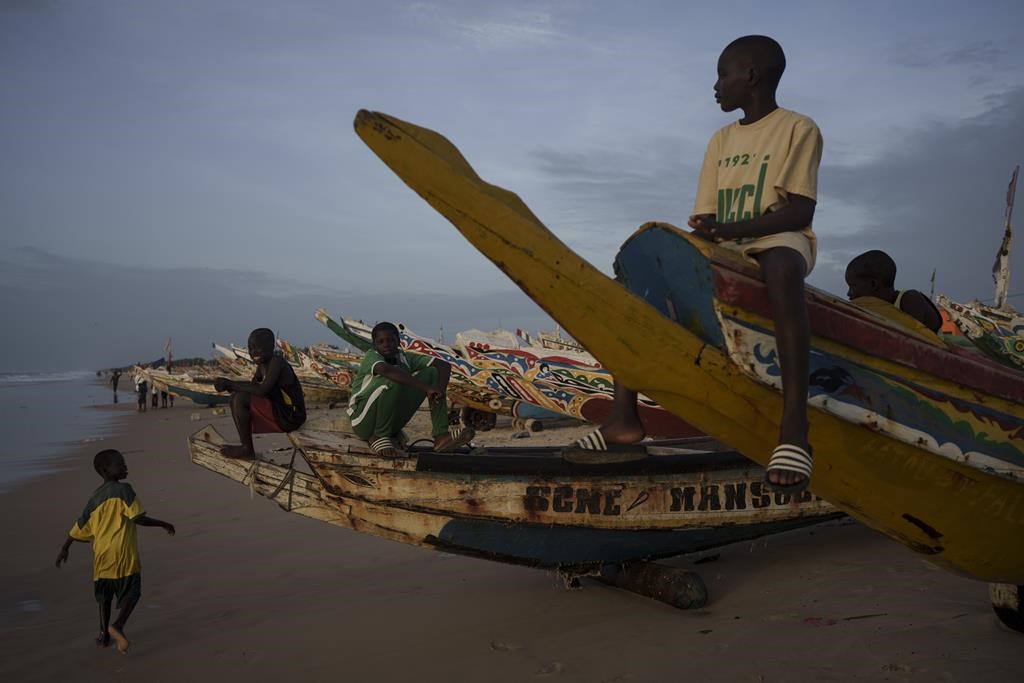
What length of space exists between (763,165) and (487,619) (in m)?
3.43

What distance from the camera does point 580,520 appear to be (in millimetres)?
→ 4602

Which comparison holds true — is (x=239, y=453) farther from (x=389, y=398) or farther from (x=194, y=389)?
(x=194, y=389)

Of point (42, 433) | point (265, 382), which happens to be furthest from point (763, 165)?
point (42, 433)

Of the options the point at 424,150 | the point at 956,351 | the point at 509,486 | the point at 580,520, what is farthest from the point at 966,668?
the point at 424,150

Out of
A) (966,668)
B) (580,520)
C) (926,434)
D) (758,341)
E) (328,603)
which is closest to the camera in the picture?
(758,341)

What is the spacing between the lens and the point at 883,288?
12.2 feet

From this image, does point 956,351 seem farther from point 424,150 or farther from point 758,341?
point 424,150

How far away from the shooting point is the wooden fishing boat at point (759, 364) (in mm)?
2494

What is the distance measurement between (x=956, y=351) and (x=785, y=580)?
240cm

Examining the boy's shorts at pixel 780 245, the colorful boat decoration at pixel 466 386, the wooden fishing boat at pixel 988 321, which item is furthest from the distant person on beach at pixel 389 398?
the colorful boat decoration at pixel 466 386

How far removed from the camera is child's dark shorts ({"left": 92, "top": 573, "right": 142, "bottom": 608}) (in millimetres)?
4688

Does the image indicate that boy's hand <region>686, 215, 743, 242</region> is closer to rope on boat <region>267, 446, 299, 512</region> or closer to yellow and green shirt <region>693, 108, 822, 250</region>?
yellow and green shirt <region>693, 108, 822, 250</region>

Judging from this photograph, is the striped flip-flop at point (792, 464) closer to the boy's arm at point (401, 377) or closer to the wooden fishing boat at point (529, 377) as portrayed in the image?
the boy's arm at point (401, 377)

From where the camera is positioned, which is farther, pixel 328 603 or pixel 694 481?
pixel 328 603
